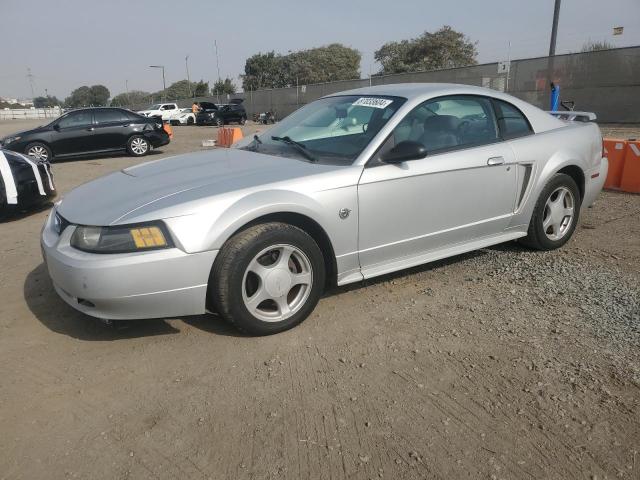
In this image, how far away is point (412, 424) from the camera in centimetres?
221

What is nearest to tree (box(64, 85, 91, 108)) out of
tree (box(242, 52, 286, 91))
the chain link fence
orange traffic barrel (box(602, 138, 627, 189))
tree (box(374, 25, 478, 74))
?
tree (box(242, 52, 286, 91))

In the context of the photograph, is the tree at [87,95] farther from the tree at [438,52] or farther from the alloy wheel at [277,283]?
the alloy wheel at [277,283]

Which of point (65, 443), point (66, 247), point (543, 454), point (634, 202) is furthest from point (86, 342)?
point (634, 202)

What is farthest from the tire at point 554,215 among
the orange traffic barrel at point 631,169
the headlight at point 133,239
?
the headlight at point 133,239

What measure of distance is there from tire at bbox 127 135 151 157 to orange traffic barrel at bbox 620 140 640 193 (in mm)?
10856

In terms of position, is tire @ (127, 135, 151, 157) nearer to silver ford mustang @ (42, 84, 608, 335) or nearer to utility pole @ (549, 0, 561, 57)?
silver ford mustang @ (42, 84, 608, 335)

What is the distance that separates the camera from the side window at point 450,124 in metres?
3.46

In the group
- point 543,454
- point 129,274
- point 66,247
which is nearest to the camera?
point 543,454

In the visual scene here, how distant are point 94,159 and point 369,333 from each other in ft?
38.7

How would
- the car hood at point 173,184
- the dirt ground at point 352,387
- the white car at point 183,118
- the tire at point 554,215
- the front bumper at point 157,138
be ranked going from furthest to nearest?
1. the white car at point 183,118
2. the front bumper at point 157,138
3. the tire at point 554,215
4. the car hood at point 173,184
5. the dirt ground at point 352,387

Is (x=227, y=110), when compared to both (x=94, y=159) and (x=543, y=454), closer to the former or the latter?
(x=94, y=159)

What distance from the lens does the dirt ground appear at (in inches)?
79.1

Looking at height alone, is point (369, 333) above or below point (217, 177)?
below

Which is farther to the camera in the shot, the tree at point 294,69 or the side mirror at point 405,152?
the tree at point 294,69
